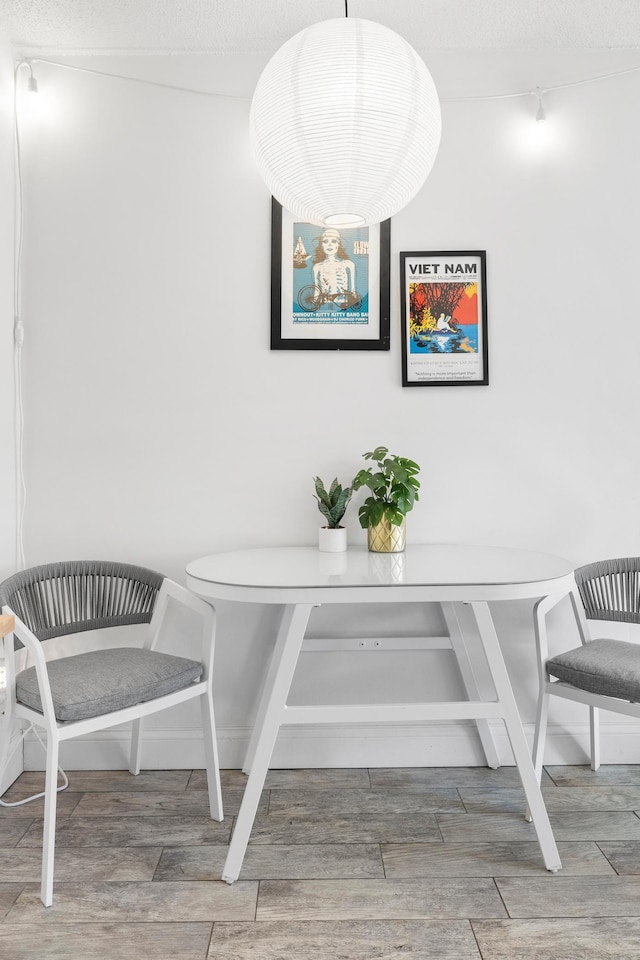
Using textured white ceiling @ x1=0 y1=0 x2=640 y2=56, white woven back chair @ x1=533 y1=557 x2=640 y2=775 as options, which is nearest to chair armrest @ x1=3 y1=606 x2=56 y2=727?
white woven back chair @ x1=533 y1=557 x2=640 y2=775

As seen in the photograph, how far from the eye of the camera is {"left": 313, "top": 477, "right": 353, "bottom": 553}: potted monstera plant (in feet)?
7.62

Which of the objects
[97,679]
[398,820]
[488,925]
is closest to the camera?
[488,925]

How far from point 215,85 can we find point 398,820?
2539 millimetres

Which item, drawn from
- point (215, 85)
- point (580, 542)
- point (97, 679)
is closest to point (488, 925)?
point (97, 679)

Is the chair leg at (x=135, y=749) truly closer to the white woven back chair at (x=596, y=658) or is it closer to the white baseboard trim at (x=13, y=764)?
the white baseboard trim at (x=13, y=764)

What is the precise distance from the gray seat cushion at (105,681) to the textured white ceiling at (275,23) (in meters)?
2.07

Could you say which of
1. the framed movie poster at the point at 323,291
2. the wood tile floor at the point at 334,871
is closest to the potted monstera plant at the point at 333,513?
the framed movie poster at the point at 323,291

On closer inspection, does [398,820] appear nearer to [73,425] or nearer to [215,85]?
[73,425]

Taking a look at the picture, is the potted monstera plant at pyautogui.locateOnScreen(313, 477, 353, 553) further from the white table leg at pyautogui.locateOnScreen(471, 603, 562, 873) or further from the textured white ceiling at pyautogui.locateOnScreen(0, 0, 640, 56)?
the textured white ceiling at pyautogui.locateOnScreen(0, 0, 640, 56)

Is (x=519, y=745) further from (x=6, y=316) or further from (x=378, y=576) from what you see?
(x=6, y=316)

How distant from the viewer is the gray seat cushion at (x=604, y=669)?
192 centimetres

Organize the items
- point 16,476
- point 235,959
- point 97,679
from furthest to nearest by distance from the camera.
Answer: point 16,476 < point 97,679 < point 235,959

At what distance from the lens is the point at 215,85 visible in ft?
8.27

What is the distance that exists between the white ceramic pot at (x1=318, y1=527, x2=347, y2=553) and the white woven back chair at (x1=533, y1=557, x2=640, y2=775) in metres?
0.64
